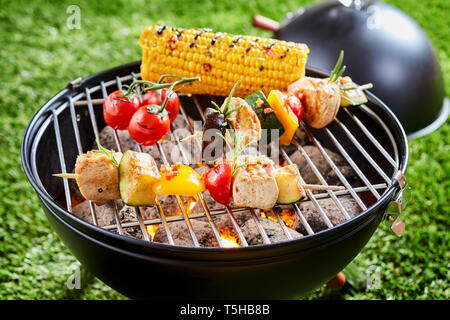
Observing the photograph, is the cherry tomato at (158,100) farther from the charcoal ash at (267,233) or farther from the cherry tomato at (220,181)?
the charcoal ash at (267,233)

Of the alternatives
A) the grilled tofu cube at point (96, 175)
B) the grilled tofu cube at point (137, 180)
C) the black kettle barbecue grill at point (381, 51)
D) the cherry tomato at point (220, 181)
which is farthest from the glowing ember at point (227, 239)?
the black kettle barbecue grill at point (381, 51)

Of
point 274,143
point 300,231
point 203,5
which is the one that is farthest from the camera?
point 203,5

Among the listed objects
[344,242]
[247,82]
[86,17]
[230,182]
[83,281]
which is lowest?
[83,281]

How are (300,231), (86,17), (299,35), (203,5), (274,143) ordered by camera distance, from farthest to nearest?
1. (203,5)
2. (86,17)
3. (299,35)
4. (274,143)
5. (300,231)

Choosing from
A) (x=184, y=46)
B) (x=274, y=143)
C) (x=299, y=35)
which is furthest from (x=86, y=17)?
(x=274, y=143)

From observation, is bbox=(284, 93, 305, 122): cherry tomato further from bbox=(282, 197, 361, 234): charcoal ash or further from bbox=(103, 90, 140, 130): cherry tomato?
bbox=(103, 90, 140, 130): cherry tomato

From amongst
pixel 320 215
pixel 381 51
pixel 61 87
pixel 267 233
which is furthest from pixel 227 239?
pixel 61 87

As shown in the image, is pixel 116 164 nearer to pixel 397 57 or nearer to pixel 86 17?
pixel 397 57

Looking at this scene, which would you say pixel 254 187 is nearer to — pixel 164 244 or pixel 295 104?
pixel 164 244

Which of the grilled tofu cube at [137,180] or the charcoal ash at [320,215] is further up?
the grilled tofu cube at [137,180]
